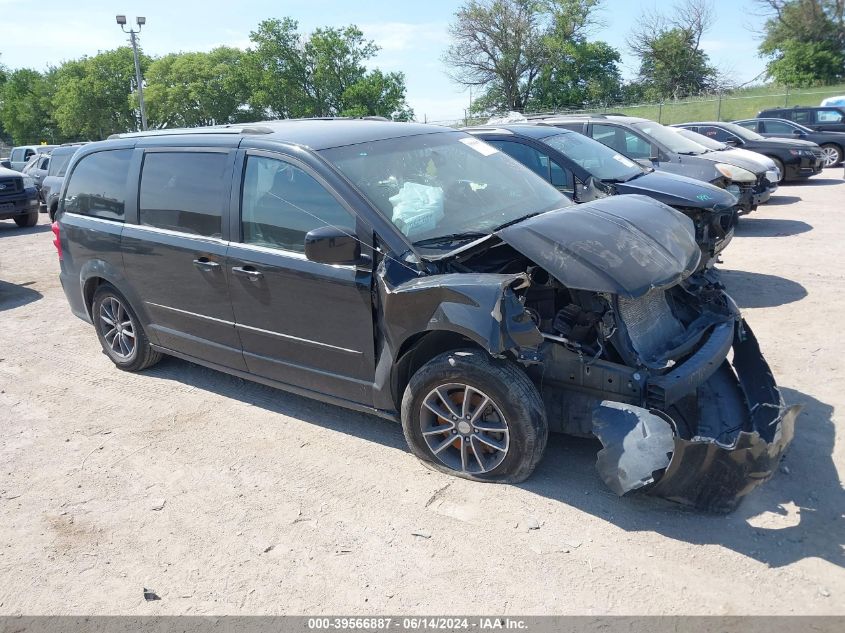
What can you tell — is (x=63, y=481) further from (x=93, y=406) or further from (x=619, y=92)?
(x=619, y=92)

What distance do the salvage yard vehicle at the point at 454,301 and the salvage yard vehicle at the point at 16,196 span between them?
461 inches

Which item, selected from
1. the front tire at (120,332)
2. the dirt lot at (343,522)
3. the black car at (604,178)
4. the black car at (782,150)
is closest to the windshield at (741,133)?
the black car at (782,150)

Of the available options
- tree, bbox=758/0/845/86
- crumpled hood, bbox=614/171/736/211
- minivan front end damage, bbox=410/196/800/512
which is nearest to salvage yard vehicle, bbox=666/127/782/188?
crumpled hood, bbox=614/171/736/211

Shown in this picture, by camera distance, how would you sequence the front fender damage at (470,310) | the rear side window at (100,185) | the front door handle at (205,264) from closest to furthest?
the front fender damage at (470,310) → the front door handle at (205,264) → the rear side window at (100,185)

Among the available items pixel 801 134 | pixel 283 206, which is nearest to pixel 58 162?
pixel 283 206

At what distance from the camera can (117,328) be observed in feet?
19.2

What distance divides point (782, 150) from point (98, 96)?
211 feet

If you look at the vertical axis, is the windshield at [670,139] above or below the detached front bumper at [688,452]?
above

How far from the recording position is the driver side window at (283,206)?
413 centimetres

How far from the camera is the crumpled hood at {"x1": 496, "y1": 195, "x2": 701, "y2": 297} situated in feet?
11.6

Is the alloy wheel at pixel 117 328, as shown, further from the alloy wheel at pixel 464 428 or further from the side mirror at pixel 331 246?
the alloy wheel at pixel 464 428

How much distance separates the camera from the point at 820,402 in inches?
181

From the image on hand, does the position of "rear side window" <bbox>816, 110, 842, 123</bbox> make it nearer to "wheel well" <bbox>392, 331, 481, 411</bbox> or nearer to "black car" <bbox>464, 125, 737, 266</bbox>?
"black car" <bbox>464, 125, 737, 266</bbox>

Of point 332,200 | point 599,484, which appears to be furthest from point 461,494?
point 332,200
